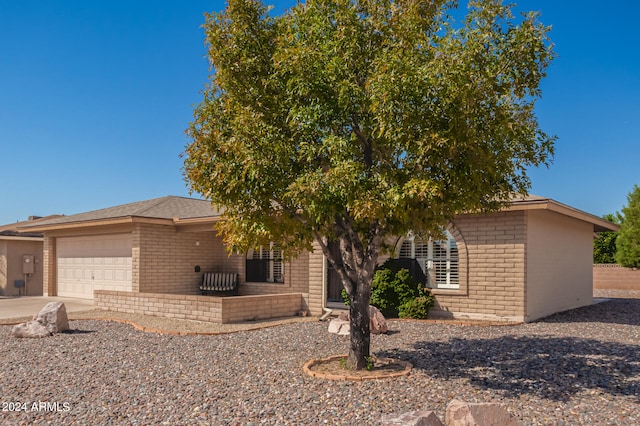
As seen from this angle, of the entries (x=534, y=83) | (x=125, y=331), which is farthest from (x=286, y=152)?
(x=125, y=331)

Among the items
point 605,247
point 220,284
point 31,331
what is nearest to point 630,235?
point 605,247

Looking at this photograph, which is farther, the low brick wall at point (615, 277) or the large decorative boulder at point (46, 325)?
the low brick wall at point (615, 277)

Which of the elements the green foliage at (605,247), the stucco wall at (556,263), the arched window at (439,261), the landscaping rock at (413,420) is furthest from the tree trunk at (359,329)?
the green foliage at (605,247)

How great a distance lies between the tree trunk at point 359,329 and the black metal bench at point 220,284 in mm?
10955

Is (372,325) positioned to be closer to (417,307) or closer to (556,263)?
(417,307)

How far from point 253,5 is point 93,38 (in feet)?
23.2

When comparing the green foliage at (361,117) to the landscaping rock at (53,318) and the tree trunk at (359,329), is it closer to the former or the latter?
the tree trunk at (359,329)

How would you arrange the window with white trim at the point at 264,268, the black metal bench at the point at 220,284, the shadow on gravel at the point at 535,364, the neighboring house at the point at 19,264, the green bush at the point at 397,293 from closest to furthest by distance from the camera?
the shadow on gravel at the point at 535,364
the green bush at the point at 397,293
the window with white trim at the point at 264,268
the black metal bench at the point at 220,284
the neighboring house at the point at 19,264

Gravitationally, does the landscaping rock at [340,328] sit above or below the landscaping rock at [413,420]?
below

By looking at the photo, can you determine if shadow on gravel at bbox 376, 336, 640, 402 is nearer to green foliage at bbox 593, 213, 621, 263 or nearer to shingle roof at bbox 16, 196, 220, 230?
shingle roof at bbox 16, 196, 220, 230

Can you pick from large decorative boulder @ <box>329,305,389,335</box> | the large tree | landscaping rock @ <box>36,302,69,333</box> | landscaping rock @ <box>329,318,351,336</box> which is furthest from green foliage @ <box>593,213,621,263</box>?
landscaping rock @ <box>36,302,69,333</box>

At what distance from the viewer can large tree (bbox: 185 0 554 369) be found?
6.06 metres

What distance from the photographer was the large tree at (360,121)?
6.06 m

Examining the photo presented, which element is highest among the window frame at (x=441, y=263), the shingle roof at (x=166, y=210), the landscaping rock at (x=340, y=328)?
the shingle roof at (x=166, y=210)
